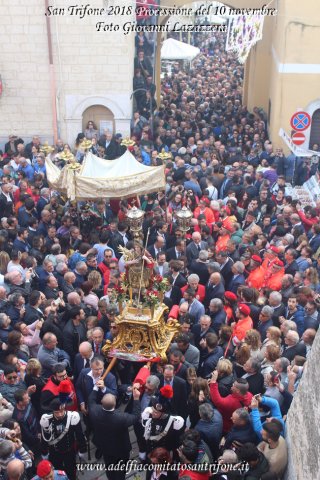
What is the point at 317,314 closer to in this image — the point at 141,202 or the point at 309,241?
the point at 309,241

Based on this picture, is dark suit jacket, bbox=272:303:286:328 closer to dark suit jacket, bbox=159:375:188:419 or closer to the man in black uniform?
dark suit jacket, bbox=159:375:188:419

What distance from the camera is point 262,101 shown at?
21906 millimetres

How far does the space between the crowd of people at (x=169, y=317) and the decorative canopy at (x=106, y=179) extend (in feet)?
1.39

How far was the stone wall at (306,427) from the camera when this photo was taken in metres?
5.30

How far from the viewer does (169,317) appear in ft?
28.7

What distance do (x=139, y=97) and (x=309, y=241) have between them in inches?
401

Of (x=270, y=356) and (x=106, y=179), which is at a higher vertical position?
(x=106, y=179)

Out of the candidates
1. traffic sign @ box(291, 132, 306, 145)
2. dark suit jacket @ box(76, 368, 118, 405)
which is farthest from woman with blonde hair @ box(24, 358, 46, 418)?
traffic sign @ box(291, 132, 306, 145)

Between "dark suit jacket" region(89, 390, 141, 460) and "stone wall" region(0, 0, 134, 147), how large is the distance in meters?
13.3

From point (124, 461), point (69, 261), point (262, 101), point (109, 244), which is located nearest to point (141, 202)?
point (109, 244)

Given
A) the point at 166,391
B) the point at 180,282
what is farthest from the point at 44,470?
the point at 180,282

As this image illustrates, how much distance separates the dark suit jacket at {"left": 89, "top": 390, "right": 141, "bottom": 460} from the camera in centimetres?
644

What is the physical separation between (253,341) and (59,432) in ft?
8.74

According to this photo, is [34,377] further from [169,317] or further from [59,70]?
[59,70]
